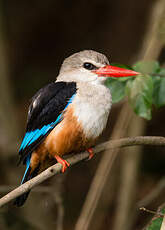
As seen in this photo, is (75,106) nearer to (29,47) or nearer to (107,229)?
(107,229)

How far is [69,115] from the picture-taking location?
2.95 metres

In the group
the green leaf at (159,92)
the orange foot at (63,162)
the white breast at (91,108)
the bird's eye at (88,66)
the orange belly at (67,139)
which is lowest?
the orange foot at (63,162)

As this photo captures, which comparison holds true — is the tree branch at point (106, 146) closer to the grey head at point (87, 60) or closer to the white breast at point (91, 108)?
the white breast at point (91, 108)

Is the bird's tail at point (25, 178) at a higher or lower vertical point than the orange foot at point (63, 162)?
lower

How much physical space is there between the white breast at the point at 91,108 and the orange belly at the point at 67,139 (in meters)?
0.04

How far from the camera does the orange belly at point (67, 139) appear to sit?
115 inches

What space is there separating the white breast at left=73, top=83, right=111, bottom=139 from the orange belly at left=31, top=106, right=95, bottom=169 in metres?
0.04

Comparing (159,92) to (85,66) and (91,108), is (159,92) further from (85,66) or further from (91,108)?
(85,66)

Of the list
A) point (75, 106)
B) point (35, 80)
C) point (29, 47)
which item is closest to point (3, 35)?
point (35, 80)

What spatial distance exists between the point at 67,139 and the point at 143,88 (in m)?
0.72

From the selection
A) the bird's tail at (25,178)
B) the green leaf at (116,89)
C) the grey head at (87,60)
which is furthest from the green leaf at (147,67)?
the bird's tail at (25,178)

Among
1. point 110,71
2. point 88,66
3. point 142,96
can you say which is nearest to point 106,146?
point 142,96

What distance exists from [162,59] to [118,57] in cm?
166

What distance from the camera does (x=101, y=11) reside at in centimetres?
656
